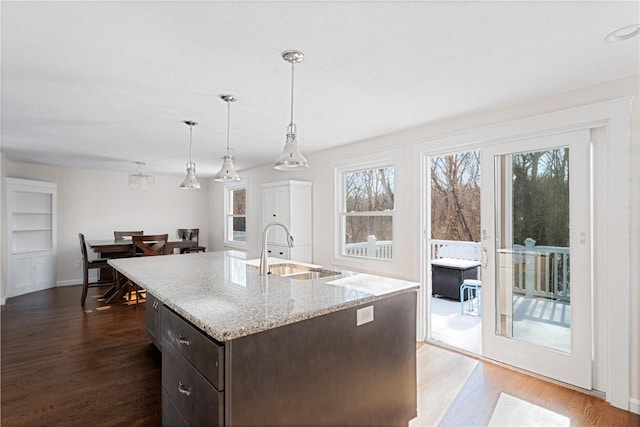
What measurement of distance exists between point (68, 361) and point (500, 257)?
3919mm

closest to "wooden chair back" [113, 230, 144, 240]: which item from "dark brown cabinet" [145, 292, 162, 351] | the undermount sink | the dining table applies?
the dining table

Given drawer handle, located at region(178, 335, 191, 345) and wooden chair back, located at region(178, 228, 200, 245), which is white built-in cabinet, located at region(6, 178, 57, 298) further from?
drawer handle, located at region(178, 335, 191, 345)

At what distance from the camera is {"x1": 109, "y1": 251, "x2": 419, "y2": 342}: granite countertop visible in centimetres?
138

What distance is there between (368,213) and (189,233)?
444cm

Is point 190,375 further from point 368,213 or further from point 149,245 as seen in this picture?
point 149,245

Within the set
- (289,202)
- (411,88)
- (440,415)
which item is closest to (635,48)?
(411,88)

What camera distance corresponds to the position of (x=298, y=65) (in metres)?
2.11

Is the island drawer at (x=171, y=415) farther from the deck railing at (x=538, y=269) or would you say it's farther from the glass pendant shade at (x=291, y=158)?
the deck railing at (x=538, y=269)

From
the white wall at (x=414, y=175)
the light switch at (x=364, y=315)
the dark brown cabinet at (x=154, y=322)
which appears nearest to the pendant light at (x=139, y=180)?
the white wall at (x=414, y=175)

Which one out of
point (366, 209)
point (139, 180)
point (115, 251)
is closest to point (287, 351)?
point (366, 209)

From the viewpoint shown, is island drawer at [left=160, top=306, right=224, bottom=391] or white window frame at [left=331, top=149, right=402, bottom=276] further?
white window frame at [left=331, top=149, right=402, bottom=276]

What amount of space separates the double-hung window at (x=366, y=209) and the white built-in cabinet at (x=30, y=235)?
5.08 m

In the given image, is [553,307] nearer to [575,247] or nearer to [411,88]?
[575,247]

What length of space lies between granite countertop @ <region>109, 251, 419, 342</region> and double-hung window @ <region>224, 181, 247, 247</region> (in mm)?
4153
